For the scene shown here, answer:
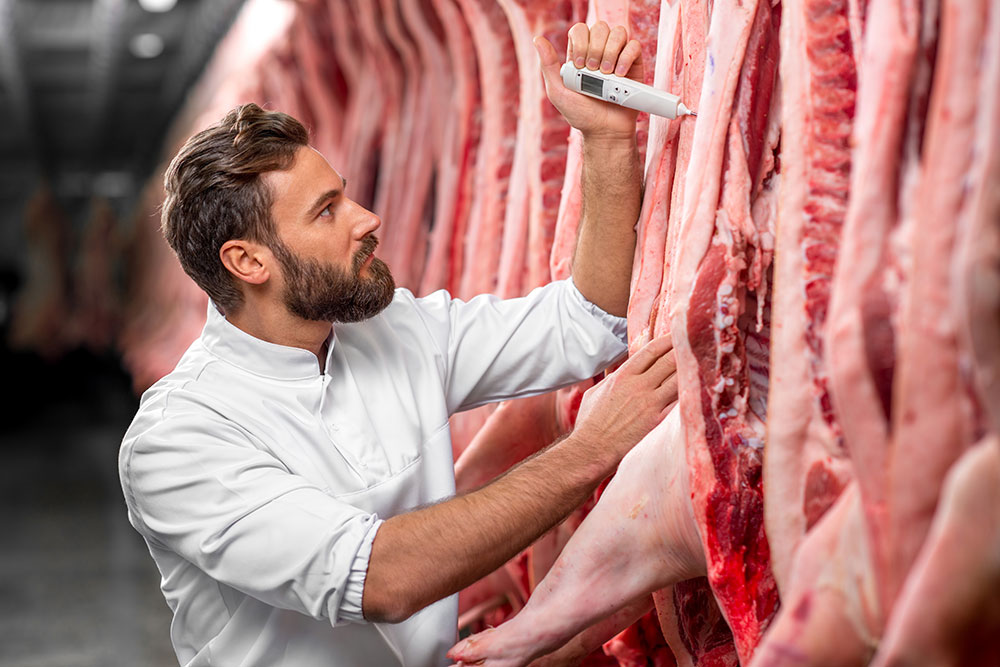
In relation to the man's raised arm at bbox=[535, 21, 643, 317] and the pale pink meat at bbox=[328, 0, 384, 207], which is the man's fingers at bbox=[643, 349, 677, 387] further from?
the pale pink meat at bbox=[328, 0, 384, 207]

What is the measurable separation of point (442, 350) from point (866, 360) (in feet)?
4.07

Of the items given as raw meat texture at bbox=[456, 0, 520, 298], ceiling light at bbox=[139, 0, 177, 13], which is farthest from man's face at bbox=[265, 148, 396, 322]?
ceiling light at bbox=[139, 0, 177, 13]

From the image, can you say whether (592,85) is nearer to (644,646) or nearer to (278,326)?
(278,326)

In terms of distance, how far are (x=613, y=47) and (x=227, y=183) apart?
2.38 feet

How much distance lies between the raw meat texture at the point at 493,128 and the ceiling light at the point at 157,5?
17.0ft

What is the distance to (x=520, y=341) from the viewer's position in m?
2.26

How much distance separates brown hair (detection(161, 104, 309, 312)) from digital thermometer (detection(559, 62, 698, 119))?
539 millimetres

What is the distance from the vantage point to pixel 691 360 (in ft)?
5.27

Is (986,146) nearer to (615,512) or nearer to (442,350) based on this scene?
(615,512)

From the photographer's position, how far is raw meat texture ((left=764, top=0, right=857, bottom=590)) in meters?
1.39

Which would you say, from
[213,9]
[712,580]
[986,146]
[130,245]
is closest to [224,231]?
[712,580]

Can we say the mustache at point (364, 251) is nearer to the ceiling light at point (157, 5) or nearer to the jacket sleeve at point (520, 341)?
the jacket sleeve at point (520, 341)

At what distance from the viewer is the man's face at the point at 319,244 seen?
2035mm

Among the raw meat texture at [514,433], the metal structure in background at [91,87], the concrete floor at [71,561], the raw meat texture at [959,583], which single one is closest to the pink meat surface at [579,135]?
the raw meat texture at [514,433]
